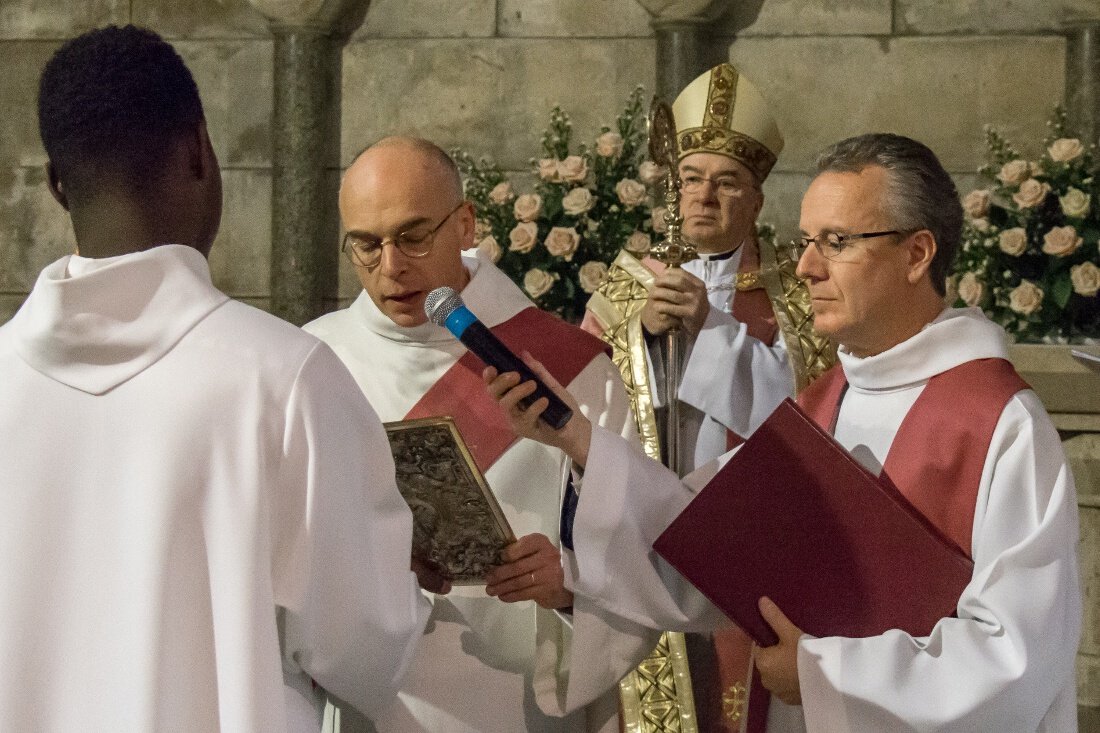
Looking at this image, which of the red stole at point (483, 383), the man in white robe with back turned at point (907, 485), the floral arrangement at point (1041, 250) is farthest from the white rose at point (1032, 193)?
A: the man in white robe with back turned at point (907, 485)

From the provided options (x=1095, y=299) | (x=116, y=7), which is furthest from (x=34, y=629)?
(x=116, y=7)

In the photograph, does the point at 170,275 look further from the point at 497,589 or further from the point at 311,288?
the point at 311,288

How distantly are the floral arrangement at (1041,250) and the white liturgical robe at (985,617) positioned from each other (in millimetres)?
2909

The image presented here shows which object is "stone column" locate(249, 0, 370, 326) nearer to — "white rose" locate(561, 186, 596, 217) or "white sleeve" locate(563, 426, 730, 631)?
"white rose" locate(561, 186, 596, 217)

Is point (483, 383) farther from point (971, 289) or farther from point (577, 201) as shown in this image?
point (971, 289)

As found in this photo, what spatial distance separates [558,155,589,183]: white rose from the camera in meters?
5.34

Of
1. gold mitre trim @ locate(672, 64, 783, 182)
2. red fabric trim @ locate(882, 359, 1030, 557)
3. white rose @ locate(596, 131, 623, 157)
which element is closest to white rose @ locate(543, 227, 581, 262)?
white rose @ locate(596, 131, 623, 157)

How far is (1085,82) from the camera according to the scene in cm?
646

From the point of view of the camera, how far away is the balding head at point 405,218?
10.2 ft

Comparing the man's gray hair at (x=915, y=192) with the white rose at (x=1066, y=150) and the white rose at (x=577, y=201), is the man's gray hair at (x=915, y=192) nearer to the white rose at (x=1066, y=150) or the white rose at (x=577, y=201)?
the white rose at (x=577, y=201)

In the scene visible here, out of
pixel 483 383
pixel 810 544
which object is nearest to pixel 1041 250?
pixel 483 383

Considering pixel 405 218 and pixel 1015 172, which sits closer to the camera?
pixel 405 218

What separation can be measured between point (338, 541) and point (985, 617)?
97 cm

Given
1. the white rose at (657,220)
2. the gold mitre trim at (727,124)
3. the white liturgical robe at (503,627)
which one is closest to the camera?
the white liturgical robe at (503,627)
